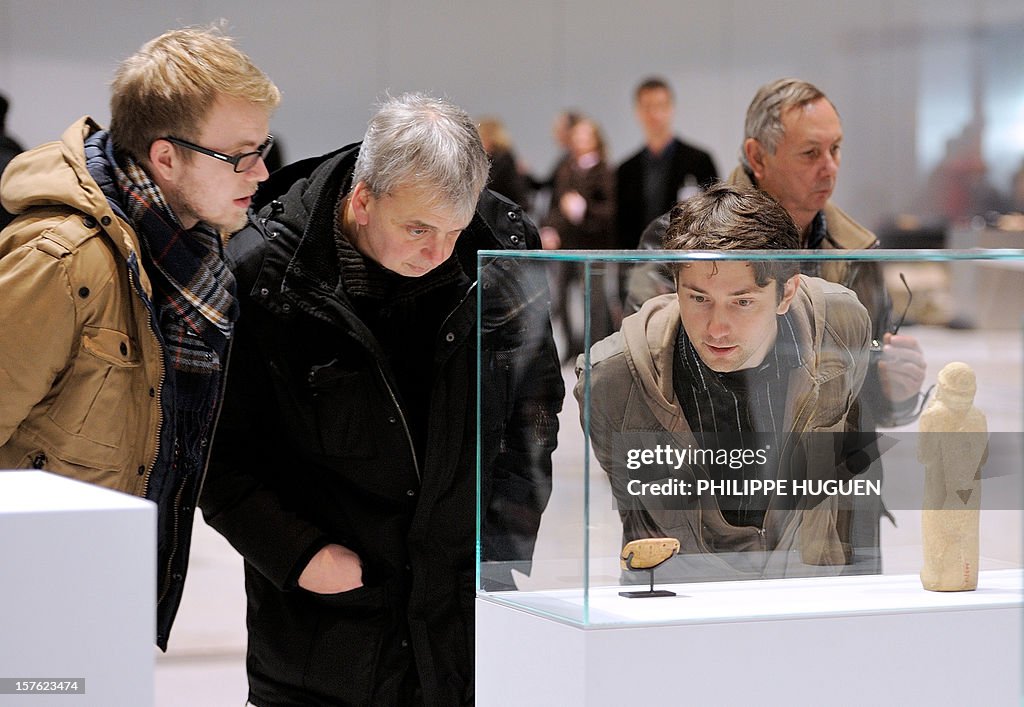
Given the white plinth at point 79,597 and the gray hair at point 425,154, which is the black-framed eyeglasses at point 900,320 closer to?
the gray hair at point 425,154

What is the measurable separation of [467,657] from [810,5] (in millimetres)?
11671

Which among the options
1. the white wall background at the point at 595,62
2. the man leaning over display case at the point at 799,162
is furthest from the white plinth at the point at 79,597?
the white wall background at the point at 595,62

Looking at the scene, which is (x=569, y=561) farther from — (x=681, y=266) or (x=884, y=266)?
(x=884, y=266)

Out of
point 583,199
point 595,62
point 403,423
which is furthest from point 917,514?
point 595,62

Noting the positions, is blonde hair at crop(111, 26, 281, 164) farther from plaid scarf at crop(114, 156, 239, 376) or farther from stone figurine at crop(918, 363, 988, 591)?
stone figurine at crop(918, 363, 988, 591)

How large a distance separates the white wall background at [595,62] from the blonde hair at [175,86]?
29.7 ft

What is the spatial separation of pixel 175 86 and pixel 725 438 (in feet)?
3.37

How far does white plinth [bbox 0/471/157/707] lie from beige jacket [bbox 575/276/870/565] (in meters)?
0.56

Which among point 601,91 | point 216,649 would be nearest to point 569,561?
point 216,649

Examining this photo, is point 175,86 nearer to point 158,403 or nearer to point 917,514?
point 158,403

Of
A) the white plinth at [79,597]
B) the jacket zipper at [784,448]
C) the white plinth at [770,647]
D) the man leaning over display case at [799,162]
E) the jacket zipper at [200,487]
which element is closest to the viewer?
the white plinth at [79,597]

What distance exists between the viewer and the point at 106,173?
2162 mm

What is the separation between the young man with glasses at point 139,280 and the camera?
202 cm

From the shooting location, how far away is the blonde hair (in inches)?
85.4
